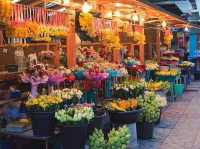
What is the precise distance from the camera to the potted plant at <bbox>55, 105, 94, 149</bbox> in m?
5.18

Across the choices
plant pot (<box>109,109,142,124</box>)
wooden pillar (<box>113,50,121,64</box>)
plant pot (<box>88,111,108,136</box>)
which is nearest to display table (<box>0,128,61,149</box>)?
plant pot (<box>88,111,108,136</box>)

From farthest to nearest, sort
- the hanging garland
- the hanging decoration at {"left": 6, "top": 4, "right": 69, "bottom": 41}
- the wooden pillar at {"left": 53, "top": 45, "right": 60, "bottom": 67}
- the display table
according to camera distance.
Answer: the hanging garland < the wooden pillar at {"left": 53, "top": 45, "right": 60, "bottom": 67} < the hanging decoration at {"left": 6, "top": 4, "right": 69, "bottom": 41} < the display table

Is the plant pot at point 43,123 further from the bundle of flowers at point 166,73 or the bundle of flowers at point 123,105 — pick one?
the bundle of flowers at point 166,73

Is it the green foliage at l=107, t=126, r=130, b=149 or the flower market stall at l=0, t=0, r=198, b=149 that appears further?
the green foliage at l=107, t=126, r=130, b=149

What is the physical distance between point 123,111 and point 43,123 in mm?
1778

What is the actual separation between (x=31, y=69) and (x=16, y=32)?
680 millimetres

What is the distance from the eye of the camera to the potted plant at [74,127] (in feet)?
17.0

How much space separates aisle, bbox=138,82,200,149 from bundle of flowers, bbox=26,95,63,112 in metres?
2.26

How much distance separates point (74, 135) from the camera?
17.0 ft

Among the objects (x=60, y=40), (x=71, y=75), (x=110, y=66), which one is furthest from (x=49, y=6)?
(x=110, y=66)

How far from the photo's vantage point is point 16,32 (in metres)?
6.09

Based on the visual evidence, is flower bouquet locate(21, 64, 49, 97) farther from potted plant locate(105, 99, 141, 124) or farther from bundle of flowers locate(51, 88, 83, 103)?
potted plant locate(105, 99, 141, 124)

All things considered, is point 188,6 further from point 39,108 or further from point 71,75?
point 39,108

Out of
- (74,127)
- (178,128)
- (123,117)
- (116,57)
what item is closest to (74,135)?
(74,127)
